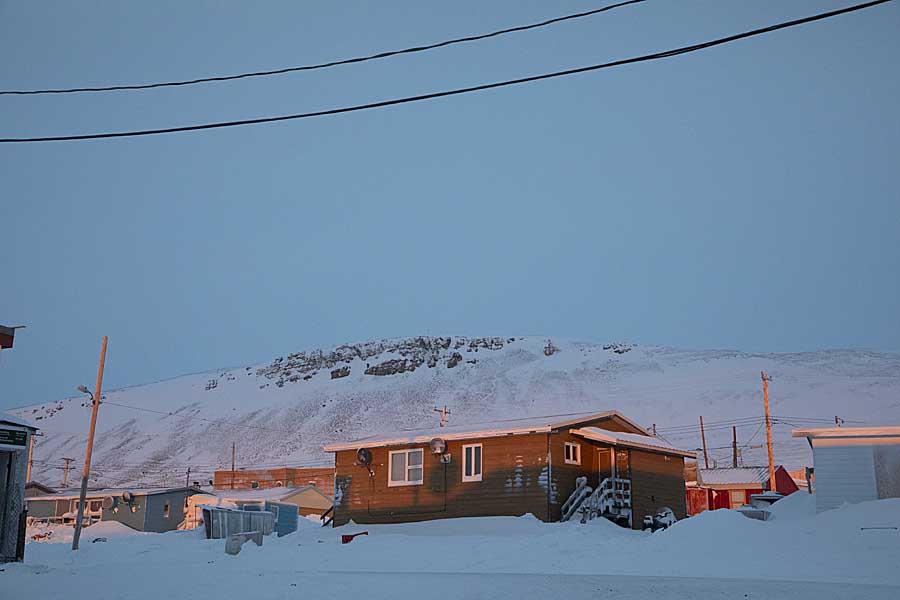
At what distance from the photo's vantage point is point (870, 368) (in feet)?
383

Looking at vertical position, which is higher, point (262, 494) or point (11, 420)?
point (11, 420)

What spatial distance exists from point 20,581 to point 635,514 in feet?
79.8

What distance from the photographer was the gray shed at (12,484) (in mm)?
20797

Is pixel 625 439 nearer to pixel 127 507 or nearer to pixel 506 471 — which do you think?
pixel 506 471

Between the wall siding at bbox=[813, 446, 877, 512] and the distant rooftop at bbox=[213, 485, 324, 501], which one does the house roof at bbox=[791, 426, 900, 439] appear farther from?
the distant rooftop at bbox=[213, 485, 324, 501]

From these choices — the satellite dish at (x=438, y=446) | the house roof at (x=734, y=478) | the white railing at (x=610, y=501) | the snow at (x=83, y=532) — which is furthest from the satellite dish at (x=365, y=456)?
the house roof at (x=734, y=478)

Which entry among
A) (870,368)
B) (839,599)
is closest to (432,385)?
(870,368)

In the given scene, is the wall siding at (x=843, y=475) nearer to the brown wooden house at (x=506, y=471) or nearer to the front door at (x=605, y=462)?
the brown wooden house at (x=506, y=471)

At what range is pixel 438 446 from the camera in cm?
3544

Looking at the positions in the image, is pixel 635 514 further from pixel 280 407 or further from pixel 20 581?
pixel 280 407

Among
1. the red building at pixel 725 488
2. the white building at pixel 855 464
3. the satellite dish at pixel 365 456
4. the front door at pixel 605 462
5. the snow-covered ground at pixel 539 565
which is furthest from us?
the red building at pixel 725 488

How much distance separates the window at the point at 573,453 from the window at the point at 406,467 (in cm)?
555

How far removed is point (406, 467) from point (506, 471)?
4.53 metres

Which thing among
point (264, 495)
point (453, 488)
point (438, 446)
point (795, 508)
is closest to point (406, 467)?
point (438, 446)
